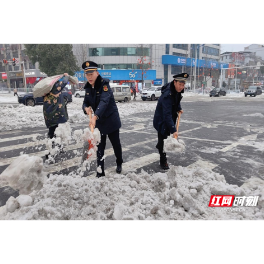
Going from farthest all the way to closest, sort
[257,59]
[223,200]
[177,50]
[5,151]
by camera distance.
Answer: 1. [257,59]
2. [177,50]
3. [5,151]
4. [223,200]

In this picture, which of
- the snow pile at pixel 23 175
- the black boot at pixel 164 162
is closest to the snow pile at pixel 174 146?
the black boot at pixel 164 162

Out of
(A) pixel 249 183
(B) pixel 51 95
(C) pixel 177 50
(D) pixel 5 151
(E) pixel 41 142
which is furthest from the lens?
(C) pixel 177 50

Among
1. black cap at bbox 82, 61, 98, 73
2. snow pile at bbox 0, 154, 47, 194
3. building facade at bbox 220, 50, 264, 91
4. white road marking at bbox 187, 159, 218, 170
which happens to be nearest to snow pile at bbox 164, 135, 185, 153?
white road marking at bbox 187, 159, 218, 170

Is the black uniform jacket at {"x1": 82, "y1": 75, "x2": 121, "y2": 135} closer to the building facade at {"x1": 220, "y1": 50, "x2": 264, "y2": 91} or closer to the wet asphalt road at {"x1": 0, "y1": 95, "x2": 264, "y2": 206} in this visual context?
the wet asphalt road at {"x1": 0, "y1": 95, "x2": 264, "y2": 206}

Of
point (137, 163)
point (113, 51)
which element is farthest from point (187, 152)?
point (113, 51)

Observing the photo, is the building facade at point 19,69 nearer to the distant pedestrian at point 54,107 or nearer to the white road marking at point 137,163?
the distant pedestrian at point 54,107

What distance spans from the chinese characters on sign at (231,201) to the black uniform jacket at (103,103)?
1.89 metres

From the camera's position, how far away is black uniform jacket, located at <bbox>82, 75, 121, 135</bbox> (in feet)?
12.0

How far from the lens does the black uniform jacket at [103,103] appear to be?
3664 mm

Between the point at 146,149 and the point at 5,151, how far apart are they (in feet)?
11.6

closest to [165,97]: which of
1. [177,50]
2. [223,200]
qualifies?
[223,200]

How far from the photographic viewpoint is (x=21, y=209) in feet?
9.59

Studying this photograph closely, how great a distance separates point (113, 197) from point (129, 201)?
24 centimetres
